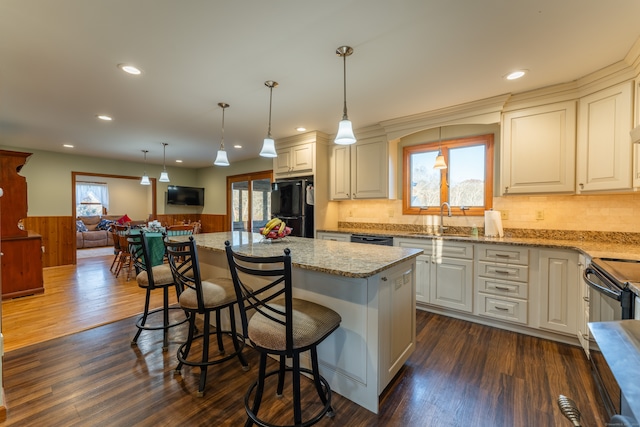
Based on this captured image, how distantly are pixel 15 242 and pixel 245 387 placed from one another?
413 centimetres

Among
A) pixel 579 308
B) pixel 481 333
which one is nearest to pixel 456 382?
pixel 481 333

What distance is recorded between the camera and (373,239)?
3.42m

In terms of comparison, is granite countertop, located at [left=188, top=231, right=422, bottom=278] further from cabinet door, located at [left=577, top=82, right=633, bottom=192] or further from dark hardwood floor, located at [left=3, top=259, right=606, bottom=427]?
cabinet door, located at [left=577, top=82, right=633, bottom=192]

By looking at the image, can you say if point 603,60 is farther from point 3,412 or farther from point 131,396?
point 3,412

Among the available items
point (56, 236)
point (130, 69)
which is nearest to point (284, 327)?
point (130, 69)

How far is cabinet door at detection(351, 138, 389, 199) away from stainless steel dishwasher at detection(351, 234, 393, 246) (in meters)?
0.64

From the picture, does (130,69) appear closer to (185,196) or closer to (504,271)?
(504,271)

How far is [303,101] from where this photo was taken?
2967 mm

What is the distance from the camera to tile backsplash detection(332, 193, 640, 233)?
250cm

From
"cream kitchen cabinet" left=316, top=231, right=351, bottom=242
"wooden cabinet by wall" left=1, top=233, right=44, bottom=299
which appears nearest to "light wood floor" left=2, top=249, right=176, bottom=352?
"wooden cabinet by wall" left=1, top=233, right=44, bottom=299

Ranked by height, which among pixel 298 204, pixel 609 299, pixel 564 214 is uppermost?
pixel 298 204

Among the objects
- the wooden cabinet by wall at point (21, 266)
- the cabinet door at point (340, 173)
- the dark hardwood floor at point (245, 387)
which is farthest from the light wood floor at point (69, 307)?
the cabinet door at point (340, 173)

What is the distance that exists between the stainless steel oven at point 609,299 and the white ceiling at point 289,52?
5.03 feet

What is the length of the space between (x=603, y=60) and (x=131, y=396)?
13.9 ft
